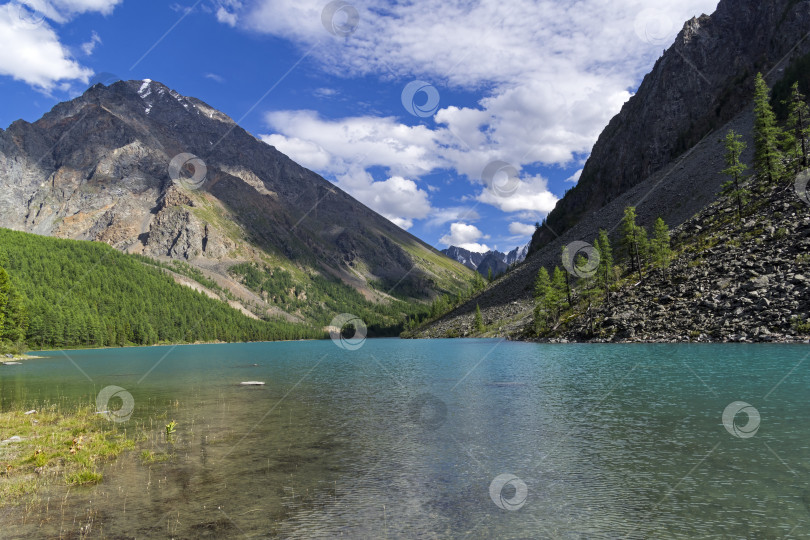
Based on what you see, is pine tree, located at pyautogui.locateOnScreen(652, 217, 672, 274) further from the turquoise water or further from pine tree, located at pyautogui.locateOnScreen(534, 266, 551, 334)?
the turquoise water

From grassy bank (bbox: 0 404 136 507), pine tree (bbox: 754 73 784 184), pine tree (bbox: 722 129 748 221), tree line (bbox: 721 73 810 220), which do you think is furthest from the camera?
pine tree (bbox: 722 129 748 221)

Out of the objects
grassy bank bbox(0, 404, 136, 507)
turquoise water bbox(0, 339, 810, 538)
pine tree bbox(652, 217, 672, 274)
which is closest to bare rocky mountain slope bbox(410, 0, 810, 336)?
pine tree bbox(652, 217, 672, 274)

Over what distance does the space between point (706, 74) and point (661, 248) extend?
129m

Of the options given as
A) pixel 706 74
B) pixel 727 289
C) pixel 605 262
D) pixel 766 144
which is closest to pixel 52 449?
pixel 727 289

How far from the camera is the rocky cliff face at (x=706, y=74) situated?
147625 millimetres

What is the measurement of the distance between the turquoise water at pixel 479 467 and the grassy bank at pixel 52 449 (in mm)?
1717

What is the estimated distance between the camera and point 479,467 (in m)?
20.9

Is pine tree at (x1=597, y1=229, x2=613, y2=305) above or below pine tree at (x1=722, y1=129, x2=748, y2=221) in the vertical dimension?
below

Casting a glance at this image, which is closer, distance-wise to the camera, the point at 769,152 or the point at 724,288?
the point at 724,288

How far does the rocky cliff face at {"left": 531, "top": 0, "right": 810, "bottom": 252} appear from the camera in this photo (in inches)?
5812

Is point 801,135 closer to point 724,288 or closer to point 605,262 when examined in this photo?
point 605,262

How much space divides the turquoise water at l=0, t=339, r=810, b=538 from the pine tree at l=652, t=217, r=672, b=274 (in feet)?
162

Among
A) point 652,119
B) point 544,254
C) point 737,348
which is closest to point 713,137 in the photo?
point 652,119

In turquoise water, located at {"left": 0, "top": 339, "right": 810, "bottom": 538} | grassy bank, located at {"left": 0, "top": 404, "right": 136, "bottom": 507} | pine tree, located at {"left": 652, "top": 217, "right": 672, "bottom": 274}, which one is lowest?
turquoise water, located at {"left": 0, "top": 339, "right": 810, "bottom": 538}
